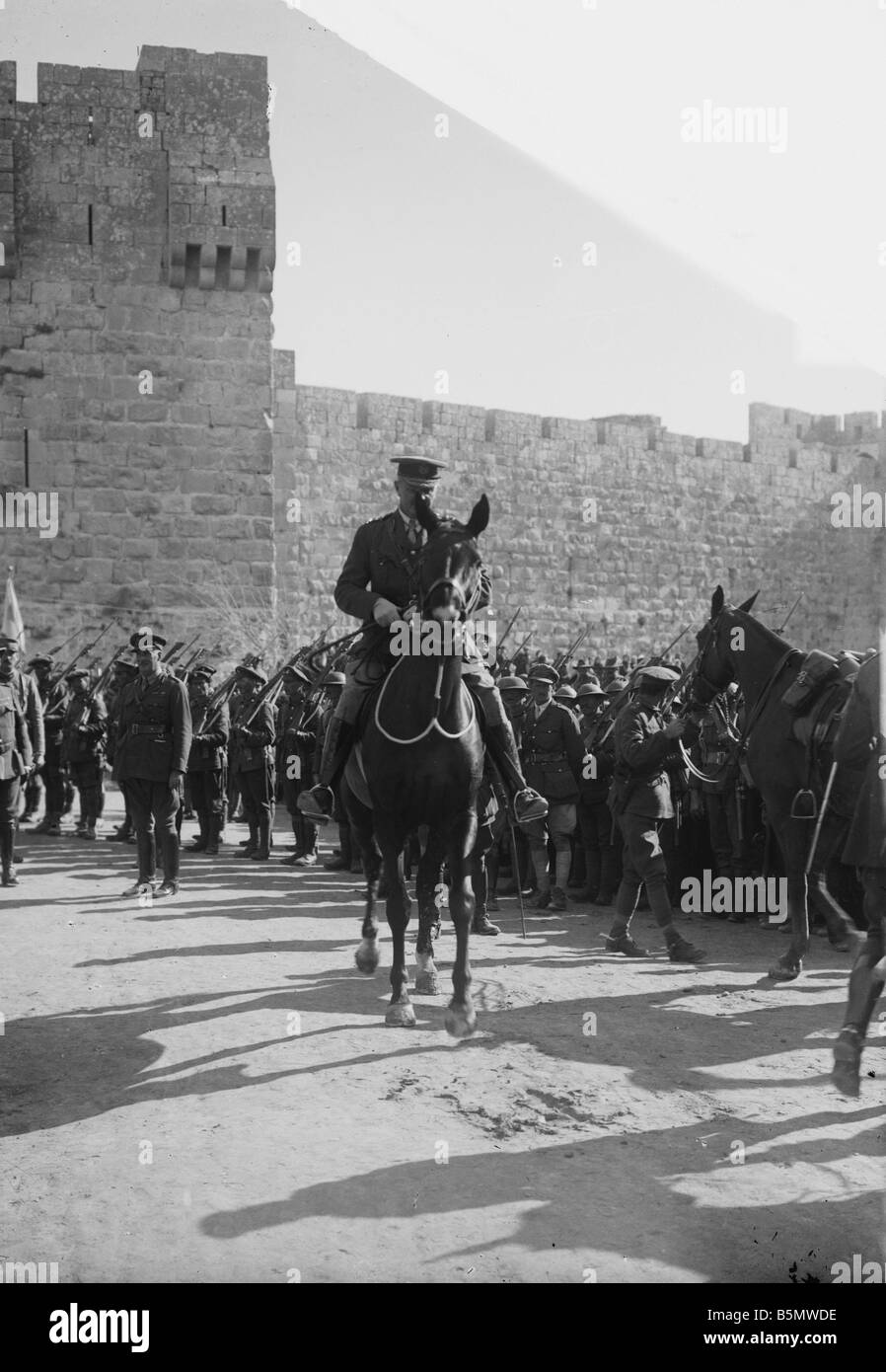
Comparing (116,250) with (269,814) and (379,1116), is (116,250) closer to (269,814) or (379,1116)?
(269,814)

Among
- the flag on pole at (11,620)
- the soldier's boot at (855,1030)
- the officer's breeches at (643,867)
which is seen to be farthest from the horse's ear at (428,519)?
the flag on pole at (11,620)

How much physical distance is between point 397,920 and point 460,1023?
2.38 ft

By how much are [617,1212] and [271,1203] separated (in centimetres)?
115

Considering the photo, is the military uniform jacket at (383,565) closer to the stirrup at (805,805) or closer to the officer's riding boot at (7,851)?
the stirrup at (805,805)

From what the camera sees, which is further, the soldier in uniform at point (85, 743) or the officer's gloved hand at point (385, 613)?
the soldier in uniform at point (85, 743)

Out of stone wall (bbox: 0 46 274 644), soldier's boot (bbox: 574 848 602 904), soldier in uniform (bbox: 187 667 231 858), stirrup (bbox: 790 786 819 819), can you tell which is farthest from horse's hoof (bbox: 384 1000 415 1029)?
stone wall (bbox: 0 46 274 644)

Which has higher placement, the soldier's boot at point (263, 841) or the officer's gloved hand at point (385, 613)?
the officer's gloved hand at point (385, 613)

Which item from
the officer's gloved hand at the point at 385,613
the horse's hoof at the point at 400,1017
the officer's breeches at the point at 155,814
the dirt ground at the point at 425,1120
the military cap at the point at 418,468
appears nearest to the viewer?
the dirt ground at the point at 425,1120

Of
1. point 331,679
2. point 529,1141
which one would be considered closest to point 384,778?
point 529,1141

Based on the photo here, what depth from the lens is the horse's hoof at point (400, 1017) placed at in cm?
718

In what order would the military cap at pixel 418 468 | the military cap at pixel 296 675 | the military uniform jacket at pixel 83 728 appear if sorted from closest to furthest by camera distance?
the military cap at pixel 418 468, the military uniform jacket at pixel 83 728, the military cap at pixel 296 675

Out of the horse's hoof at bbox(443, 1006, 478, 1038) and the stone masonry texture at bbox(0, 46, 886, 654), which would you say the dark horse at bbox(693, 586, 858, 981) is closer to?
the horse's hoof at bbox(443, 1006, 478, 1038)

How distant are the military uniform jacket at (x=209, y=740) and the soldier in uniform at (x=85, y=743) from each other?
1.15m

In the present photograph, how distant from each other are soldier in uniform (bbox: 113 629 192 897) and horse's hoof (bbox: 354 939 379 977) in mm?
3419
